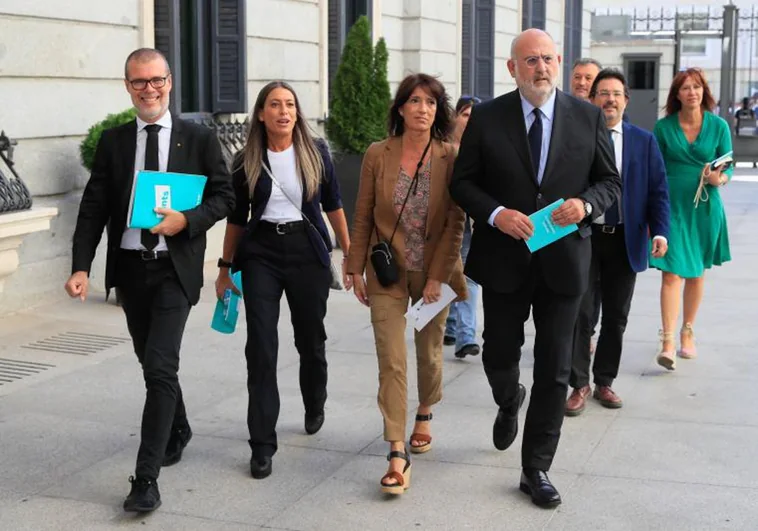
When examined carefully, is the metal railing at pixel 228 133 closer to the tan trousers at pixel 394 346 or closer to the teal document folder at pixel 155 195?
the tan trousers at pixel 394 346

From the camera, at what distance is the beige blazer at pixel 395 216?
18.0 feet

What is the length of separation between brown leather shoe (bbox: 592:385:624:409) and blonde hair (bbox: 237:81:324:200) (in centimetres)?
215

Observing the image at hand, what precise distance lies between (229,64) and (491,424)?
7029mm

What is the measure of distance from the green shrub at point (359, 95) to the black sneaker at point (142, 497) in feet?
28.8

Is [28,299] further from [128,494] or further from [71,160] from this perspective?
[128,494]

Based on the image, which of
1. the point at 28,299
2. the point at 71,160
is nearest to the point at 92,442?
the point at 28,299

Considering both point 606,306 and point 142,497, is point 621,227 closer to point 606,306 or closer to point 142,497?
point 606,306

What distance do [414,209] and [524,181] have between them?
62cm

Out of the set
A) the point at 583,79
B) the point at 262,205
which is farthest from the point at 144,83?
the point at 583,79

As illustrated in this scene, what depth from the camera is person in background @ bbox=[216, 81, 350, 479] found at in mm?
5637

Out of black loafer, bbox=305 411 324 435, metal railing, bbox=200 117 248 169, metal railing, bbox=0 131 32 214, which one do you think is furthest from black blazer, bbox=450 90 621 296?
metal railing, bbox=200 117 248 169

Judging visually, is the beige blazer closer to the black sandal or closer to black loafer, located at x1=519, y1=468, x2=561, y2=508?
the black sandal

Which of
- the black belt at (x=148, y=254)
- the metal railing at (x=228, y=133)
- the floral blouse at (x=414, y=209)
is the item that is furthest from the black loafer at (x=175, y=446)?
the metal railing at (x=228, y=133)

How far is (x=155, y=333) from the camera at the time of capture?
5180 millimetres
